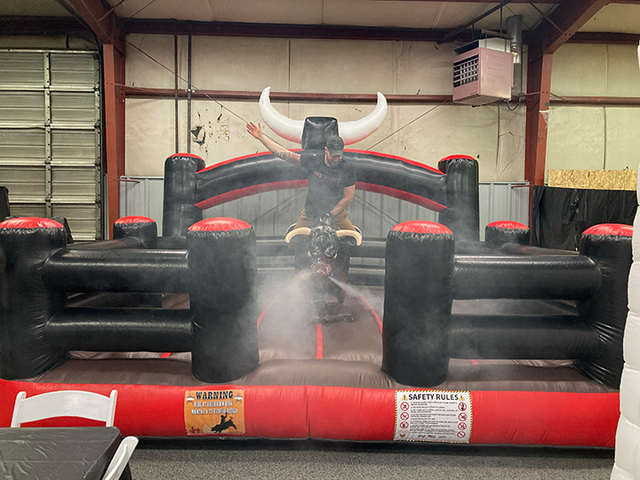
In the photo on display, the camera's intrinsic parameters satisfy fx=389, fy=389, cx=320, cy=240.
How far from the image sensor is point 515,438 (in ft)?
5.56

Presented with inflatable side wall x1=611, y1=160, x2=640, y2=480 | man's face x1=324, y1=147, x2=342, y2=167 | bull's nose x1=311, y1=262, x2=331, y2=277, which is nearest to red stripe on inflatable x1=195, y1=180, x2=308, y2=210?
man's face x1=324, y1=147, x2=342, y2=167

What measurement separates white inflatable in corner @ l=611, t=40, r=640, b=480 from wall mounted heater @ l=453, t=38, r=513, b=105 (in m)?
4.62

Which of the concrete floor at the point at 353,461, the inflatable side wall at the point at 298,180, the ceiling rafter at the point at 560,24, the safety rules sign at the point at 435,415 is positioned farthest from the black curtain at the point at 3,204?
the ceiling rafter at the point at 560,24

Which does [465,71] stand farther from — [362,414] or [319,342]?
[362,414]

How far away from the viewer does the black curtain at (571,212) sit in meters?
3.66

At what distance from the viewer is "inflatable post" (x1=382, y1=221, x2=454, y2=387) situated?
163 cm

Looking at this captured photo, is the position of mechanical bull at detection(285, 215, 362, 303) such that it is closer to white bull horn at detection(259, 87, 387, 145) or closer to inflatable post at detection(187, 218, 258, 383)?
inflatable post at detection(187, 218, 258, 383)

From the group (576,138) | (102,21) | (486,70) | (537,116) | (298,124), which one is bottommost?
(298,124)

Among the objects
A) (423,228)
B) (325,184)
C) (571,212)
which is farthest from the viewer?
(571,212)

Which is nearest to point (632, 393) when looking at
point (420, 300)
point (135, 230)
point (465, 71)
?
point (420, 300)

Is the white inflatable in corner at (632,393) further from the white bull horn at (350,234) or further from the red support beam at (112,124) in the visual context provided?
the red support beam at (112,124)

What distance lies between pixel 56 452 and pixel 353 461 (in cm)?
113

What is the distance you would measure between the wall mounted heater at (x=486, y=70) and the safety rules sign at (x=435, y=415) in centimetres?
429

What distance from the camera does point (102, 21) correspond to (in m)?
4.72
